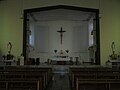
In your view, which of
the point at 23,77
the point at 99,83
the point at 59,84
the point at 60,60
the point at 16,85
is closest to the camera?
the point at 99,83

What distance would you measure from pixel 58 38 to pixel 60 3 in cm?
868

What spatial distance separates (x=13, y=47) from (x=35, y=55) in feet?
26.5

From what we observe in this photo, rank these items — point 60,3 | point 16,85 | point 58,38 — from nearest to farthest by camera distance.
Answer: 1. point 16,85
2. point 60,3
3. point 58,38

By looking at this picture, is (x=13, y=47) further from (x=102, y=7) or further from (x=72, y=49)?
(x=72, y=49)

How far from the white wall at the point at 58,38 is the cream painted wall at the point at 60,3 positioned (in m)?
7.93

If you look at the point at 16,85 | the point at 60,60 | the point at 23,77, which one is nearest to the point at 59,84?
the point at 23,77

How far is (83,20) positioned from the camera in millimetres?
21328

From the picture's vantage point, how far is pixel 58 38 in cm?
2194

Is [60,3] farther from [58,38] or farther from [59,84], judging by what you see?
[58,38]

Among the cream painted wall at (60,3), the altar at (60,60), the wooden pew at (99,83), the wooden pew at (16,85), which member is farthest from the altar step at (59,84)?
the altar at (60,60)

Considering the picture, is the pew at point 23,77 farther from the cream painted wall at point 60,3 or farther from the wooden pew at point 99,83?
the cream painted wall at point 60,3

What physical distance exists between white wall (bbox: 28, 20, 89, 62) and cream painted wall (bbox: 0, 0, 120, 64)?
312 inches

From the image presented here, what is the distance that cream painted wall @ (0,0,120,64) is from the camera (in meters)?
13.4

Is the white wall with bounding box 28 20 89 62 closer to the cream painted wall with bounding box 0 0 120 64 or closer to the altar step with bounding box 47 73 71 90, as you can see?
the cream painted wall with bounding box 0 0 120 64
